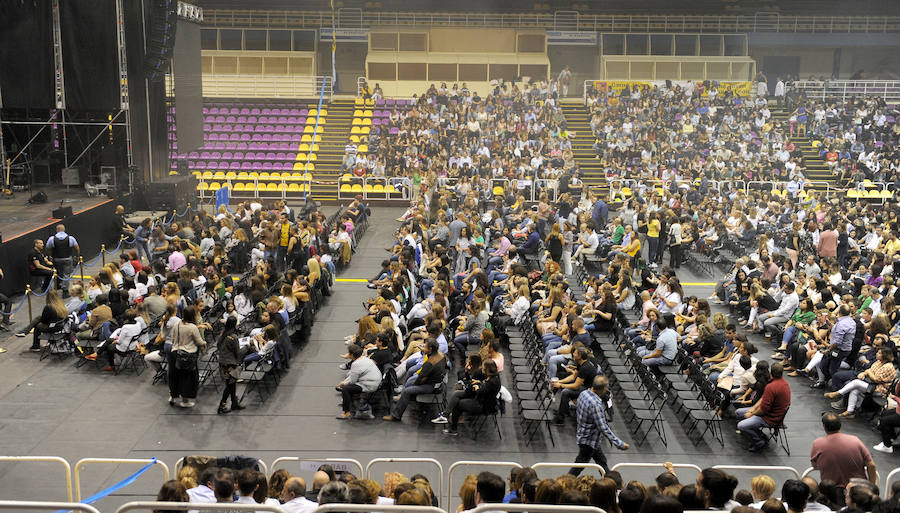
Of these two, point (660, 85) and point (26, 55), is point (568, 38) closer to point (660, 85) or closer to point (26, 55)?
point (660, 85)

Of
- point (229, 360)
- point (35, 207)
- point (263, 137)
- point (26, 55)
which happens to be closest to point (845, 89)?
point (263, 137)

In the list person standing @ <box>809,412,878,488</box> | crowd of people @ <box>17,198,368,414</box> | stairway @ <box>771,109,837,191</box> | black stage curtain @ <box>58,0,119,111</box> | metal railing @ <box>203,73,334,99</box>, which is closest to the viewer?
person standing @ <box>809,412,878,488</box>

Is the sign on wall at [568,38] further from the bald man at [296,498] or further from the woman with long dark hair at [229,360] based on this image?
the bald man at [296,498]

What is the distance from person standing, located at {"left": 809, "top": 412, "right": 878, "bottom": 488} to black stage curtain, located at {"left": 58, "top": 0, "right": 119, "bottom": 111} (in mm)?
20600

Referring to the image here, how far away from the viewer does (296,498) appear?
6.57 metres

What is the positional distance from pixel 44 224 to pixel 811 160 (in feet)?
88.1

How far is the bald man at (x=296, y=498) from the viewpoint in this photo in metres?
6.44

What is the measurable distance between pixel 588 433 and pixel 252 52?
111 ft

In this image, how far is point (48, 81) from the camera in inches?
922

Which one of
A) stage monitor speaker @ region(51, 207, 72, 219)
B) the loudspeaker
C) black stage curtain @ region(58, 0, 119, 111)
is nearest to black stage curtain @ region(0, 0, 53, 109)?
black stage curtain @ region(58, 0, 119, 111)

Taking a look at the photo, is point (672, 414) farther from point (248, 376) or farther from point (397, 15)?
point (397, 15)

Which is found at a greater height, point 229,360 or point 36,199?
point 36,199

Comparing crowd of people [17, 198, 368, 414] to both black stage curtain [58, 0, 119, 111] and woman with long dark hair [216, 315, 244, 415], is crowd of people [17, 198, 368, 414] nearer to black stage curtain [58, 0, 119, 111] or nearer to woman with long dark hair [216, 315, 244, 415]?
woman with long dark hair [216, 315, 244, 415]

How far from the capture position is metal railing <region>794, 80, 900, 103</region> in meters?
37.3
